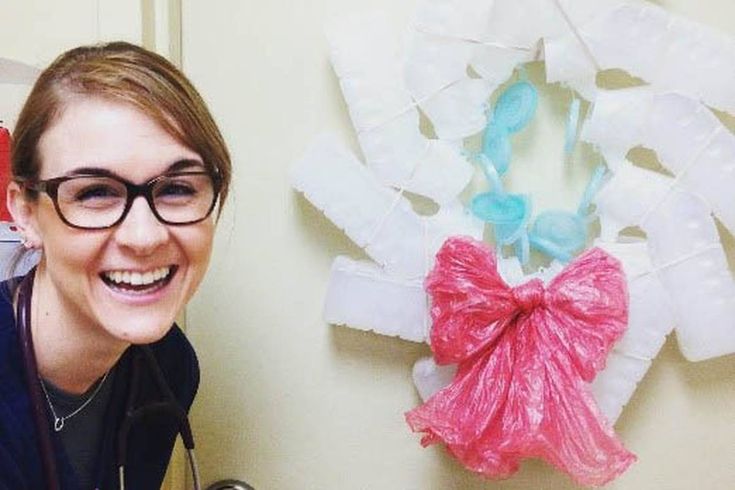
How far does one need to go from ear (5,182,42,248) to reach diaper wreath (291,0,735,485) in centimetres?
39

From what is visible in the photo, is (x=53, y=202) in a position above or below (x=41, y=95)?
below

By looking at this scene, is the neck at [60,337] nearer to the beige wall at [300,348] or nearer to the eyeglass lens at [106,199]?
the eyeglass lens at [106,199]

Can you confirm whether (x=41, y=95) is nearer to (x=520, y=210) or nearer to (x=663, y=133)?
(x=520, y=210)

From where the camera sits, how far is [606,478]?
1158 mm

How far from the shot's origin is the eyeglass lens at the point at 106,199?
0.92 metres

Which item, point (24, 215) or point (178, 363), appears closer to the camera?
point (24, 215)

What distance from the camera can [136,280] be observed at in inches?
38.3

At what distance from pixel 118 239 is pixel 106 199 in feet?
0.15

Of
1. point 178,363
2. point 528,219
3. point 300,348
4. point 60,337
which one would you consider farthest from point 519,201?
point 60,337

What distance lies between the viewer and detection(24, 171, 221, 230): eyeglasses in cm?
92

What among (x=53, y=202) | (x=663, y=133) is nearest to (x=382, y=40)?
(x=663, y=133)

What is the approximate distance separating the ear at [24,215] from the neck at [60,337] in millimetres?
54

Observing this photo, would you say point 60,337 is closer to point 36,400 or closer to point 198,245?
point 36,400

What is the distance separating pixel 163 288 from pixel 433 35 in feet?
1.69
